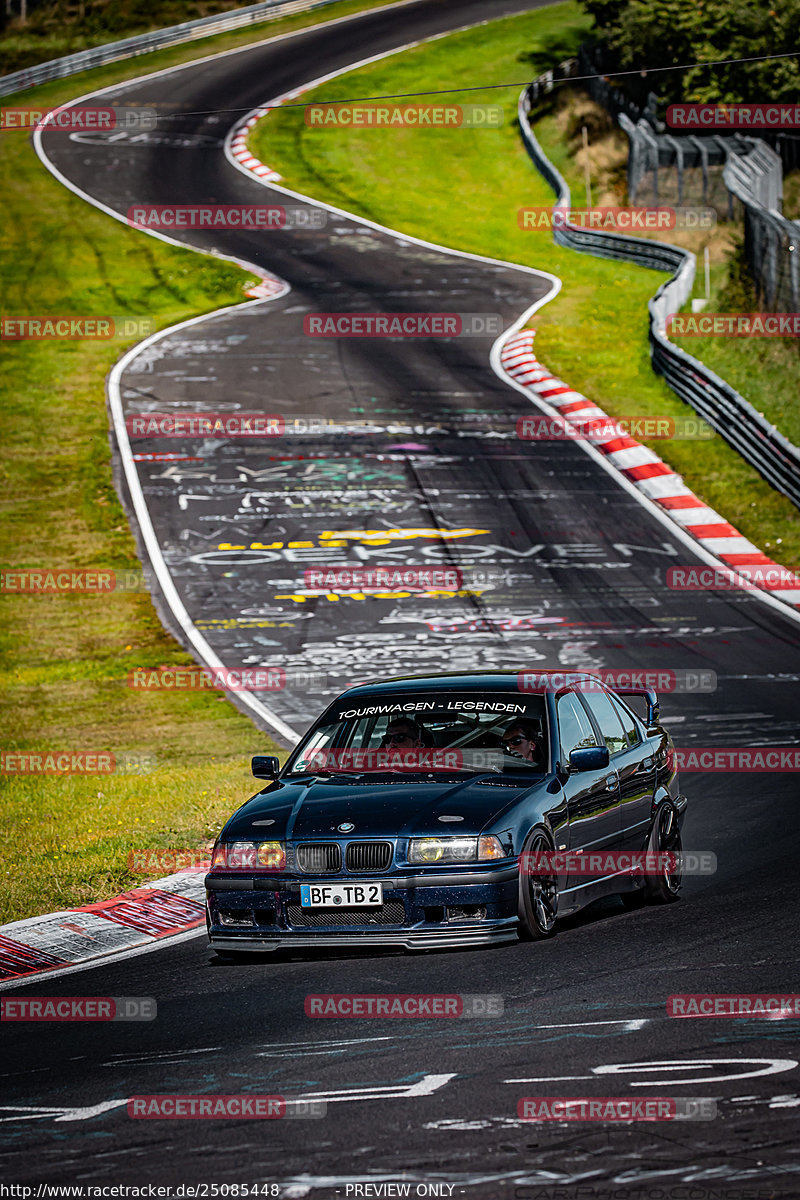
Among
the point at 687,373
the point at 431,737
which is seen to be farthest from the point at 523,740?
the point at 687,373

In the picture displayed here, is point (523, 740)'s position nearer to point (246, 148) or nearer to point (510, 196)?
point (510, 196)

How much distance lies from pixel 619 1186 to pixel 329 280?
120ft

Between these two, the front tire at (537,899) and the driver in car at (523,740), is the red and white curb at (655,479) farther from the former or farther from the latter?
the front tire at (537,899)

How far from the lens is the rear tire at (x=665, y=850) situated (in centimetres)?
989

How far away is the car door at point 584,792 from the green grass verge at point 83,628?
3206 mm

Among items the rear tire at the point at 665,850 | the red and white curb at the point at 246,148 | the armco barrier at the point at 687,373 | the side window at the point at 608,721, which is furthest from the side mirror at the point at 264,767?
the red and white curb at the point at 246,148

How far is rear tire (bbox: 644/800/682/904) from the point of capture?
9.89 metres

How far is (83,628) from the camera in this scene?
21.5 m

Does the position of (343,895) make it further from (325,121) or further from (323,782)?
(325,121)

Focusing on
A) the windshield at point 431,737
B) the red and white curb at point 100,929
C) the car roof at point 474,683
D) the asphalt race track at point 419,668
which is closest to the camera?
the asphalt race track at point 419,668

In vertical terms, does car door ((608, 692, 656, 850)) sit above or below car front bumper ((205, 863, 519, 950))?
below

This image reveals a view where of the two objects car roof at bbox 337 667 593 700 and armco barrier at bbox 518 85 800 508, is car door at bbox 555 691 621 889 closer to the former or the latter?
car roof at bbox 337 667 593 700

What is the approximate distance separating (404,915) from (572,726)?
6.66ft

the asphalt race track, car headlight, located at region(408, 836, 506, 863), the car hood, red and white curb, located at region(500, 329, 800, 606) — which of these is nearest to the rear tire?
the asphalt race track
